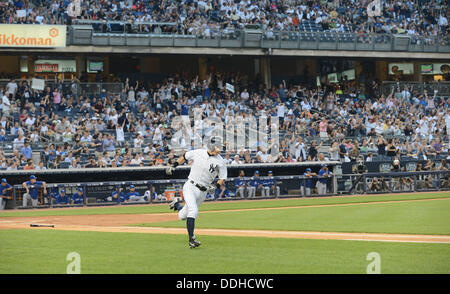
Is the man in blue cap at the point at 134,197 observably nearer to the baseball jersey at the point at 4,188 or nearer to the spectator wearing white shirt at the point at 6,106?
the baseball jersey at the point at 4,188

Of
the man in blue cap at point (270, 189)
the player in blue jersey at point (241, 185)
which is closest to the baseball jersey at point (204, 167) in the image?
the player in blue jersey at point (241, 185)

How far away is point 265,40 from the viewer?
3872 cm

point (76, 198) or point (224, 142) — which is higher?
point (224, 142)

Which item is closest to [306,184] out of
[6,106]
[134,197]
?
[134,197]

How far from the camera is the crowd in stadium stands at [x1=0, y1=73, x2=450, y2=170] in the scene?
27.9 meters

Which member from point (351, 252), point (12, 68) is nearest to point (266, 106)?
point (12, 68)

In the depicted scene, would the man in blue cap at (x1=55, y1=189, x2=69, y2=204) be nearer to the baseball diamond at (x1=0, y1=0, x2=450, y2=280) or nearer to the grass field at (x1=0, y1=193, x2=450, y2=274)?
the baseball diamond at (x1=0, y1=0, x2=450, y2=280)

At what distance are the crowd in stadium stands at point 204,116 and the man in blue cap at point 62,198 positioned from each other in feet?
4.49

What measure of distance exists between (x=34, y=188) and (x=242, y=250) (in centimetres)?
1656

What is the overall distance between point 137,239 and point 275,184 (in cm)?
1584

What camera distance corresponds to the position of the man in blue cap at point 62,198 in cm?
2555

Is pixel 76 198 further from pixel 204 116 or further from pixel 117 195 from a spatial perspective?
pixel 204 116

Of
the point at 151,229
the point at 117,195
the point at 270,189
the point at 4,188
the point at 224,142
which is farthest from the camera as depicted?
the point at 224,142
